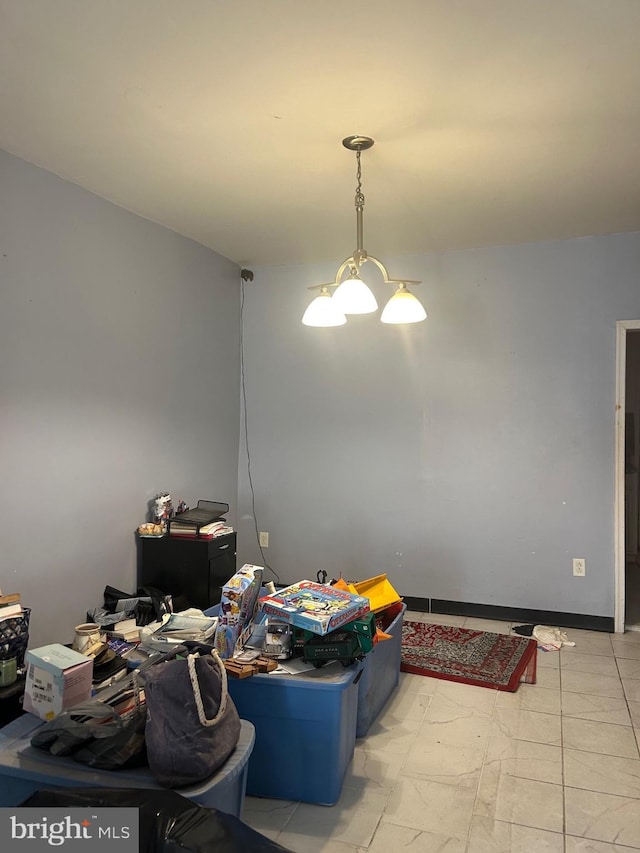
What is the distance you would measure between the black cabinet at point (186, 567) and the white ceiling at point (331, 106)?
73.3 inches

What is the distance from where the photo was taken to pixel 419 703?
2.90 metres

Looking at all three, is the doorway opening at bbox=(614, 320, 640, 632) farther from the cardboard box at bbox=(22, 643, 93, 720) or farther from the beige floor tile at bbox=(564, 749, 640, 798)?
the cardboard box at bbox=(22, 643, 93, 720)

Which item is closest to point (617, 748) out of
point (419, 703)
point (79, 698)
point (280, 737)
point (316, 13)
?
point (419, 703)

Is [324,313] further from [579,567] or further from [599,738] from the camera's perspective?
[579,567]

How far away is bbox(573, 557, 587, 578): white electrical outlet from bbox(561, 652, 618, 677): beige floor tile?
0.57 m

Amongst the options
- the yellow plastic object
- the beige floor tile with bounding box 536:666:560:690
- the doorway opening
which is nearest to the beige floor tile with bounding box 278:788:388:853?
the yellow plastic object

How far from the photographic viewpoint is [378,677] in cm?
268

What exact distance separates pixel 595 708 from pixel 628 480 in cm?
348

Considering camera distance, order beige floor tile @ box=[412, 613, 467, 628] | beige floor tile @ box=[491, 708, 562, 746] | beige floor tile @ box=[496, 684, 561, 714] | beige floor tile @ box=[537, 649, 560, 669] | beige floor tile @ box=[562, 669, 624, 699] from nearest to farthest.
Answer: beige floor tile @ box=[491, 708, 562, 746] < beige floor tile @ box=[496, 684, 561, 714] < beige floor tile @ box=[562, 669, 624, 699] < beige floor tile @ box=[537, 649, 560, 669] < beige floor tile @ box=[412, 613, 467, 628]

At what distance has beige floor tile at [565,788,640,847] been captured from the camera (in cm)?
196

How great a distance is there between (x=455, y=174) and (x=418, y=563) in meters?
2.51

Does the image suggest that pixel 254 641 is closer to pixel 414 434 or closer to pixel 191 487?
pixel 191 487

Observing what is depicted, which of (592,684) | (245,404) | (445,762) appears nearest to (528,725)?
(445,762)

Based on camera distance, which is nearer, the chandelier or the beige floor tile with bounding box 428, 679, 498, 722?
the chandelier
